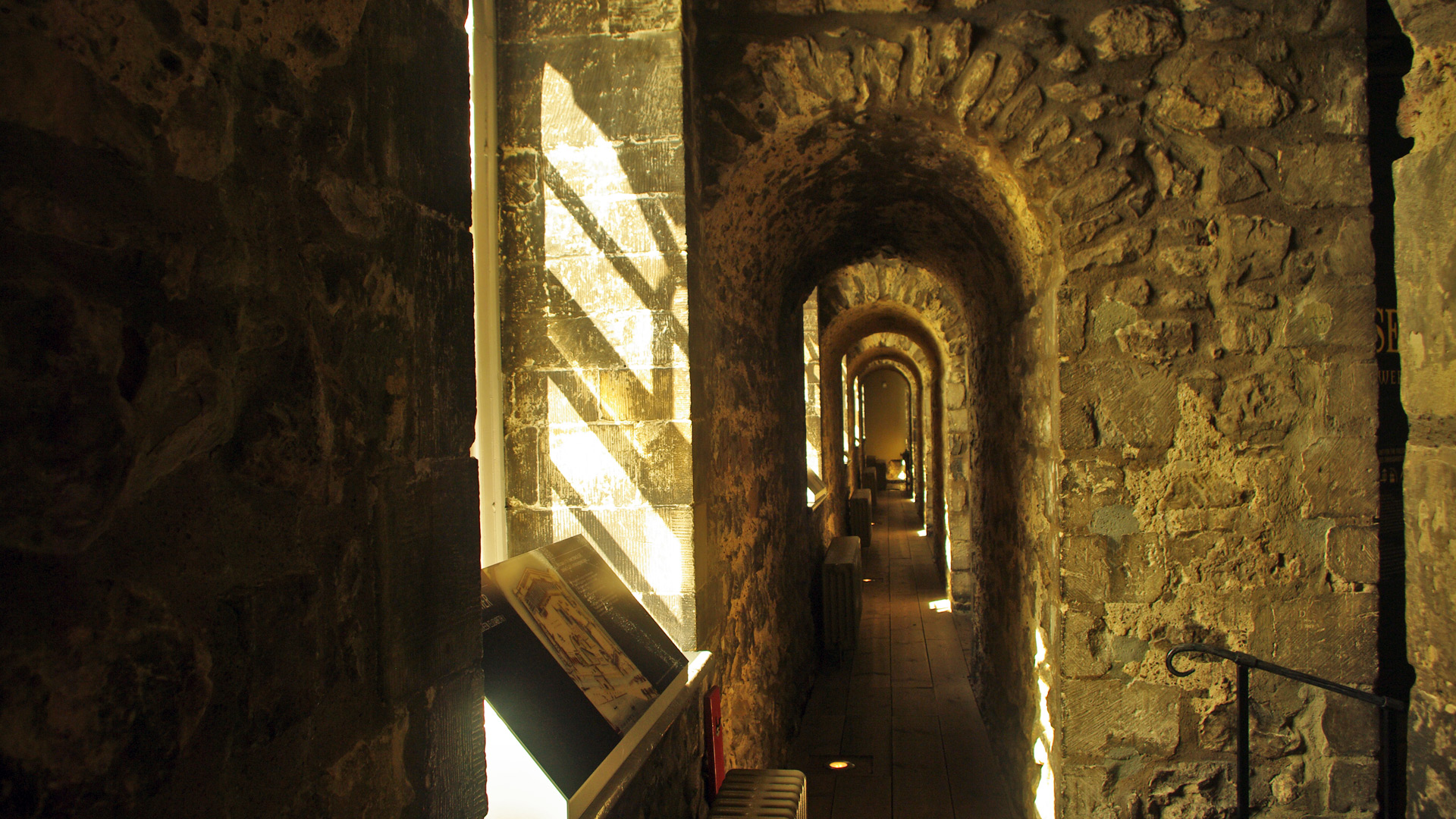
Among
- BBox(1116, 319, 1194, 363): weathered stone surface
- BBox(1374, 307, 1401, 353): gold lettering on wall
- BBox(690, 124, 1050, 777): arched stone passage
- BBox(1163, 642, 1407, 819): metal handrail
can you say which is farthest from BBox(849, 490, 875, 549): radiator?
BBox(1116, 319, 1194, 363): weathered stone surface

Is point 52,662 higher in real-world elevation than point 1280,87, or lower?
lower

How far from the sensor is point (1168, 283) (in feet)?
8.23

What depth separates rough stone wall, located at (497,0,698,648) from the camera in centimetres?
254

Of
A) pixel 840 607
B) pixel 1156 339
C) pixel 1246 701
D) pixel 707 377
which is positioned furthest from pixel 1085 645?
pixel 840 607

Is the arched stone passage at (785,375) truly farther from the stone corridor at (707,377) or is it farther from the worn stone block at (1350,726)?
the worn stone block at (1350,726)

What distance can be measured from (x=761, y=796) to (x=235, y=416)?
212 cm

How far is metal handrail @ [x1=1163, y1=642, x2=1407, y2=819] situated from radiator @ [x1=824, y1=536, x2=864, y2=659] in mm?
3247

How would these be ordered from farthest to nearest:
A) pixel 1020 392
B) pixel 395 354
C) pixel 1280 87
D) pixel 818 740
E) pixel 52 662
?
pixel 818 740
pixel 1020 392
pixel 1280 87
pixel 395 354
pixel 52 662

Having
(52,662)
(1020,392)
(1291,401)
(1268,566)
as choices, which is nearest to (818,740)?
(1020,392)

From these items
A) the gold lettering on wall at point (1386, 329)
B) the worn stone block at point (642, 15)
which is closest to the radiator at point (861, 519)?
the gold lettering on wall at point (1386, 329)

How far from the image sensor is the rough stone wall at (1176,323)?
2439 mm

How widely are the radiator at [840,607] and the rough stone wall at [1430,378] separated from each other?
475 cm

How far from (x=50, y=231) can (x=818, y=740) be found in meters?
4.53

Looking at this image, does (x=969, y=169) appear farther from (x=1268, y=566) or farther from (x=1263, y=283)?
(x=1268, y=566)
